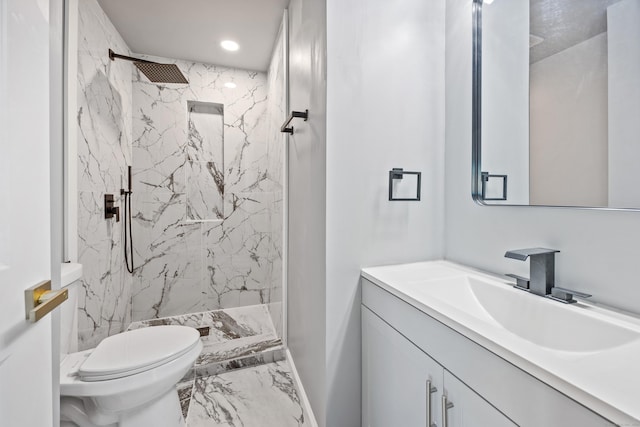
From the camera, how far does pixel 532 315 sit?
82 centimetres

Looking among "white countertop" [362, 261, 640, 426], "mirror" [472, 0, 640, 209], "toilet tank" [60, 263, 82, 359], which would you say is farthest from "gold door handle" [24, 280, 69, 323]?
"mirror" [472, 0, 640, 209]

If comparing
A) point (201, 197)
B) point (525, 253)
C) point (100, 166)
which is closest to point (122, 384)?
point (100, 166)

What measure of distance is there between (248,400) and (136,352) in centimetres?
72

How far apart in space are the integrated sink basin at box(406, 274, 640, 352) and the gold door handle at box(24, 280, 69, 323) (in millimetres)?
906

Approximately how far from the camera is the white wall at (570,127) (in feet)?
2.54

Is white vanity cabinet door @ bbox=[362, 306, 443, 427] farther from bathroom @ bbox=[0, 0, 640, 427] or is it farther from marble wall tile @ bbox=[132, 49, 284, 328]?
marble wall tile @ bbox=[132, 49, 284, 328]

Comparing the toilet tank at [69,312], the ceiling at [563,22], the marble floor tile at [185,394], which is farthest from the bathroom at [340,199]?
the marble floor tile at [185,394]

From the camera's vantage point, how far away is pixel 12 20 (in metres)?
0.52

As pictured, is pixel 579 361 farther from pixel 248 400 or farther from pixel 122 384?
pixel 248 400

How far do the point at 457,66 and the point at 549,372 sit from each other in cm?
123

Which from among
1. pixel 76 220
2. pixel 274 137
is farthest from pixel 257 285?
pixel 76 220

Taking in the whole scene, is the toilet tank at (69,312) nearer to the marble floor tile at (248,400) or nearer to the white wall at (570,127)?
the marble floor tile at (248,400)

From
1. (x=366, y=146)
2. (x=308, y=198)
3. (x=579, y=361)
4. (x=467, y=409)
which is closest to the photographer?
(x=579, y=361)

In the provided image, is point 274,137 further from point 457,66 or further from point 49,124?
point 49,124
